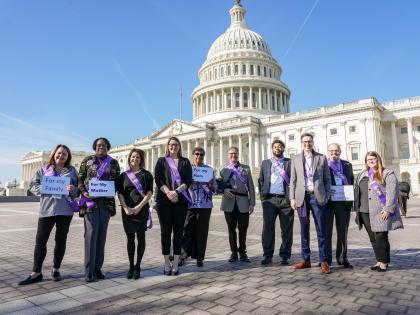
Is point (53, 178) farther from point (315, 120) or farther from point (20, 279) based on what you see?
point (315, 120)

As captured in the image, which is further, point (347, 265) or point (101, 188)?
point (347, 265)

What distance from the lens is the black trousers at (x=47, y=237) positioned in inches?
218

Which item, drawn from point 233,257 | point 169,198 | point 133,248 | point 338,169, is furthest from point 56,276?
point 338,169

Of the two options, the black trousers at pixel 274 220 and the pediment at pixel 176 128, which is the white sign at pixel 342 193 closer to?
the black trousers at pixel 274 220

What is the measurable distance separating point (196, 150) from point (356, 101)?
54.4 metres

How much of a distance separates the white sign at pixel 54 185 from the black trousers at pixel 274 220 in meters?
4.00

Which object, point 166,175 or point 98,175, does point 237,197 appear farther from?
point 98,175

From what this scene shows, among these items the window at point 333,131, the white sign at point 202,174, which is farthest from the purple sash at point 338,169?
the window at point 333,131

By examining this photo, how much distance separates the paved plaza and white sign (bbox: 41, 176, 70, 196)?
4.87 ft

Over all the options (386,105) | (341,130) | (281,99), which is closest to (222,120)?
(281,99)

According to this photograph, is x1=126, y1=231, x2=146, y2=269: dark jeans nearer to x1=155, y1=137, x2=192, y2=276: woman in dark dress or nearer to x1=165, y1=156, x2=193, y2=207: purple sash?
→ x1=155, y1=137, x2=192, y2=276: woman in dark dress

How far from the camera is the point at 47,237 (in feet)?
18.7

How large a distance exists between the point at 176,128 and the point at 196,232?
68.6 meters

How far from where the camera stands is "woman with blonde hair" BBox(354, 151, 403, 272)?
19.8 feet
